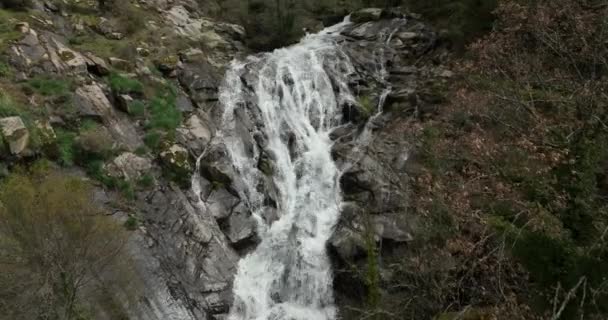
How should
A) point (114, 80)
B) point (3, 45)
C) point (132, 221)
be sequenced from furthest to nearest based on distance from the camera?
point (114, 80) → point (3, 45) → point (132, 221)

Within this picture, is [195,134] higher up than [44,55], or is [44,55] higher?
[44,55]

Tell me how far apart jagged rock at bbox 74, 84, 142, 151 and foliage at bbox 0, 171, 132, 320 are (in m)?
5.10

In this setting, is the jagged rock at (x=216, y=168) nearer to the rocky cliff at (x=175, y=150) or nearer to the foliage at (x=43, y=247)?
the rocky cliff at (x=175, y=150)

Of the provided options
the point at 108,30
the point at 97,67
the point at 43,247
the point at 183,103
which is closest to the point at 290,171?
the point at 183,103

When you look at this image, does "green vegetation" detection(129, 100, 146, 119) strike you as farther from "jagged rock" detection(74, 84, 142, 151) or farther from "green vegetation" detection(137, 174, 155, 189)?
"green vegetation" detection(137, 174, 155, 189)

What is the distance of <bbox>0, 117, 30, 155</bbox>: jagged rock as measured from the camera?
10.9 meters

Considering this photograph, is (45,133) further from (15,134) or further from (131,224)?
(131,224)

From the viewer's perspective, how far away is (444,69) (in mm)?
21141

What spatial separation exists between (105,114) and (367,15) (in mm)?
20175

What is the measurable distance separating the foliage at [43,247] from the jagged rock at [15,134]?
2589 millimetres

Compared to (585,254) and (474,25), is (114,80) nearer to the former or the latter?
(585,254)

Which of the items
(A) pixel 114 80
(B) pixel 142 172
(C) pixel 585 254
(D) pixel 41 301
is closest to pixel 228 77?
(A) pixel 114 80

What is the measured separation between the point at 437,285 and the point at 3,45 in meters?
14.4

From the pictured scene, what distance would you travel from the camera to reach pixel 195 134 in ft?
51.7
